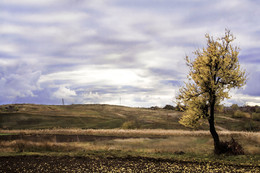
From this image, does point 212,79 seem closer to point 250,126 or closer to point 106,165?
point 106,165

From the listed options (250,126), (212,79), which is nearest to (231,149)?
(212,79)

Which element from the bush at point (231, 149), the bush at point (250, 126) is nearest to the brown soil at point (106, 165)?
the bush at point (231, 149)

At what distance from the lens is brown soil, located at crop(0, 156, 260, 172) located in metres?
21.1

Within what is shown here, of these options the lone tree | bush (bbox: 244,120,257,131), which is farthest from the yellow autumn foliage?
bush (bbox: 244,120,257,131)

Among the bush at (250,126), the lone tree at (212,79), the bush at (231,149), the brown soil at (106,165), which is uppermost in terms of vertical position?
the lone tree at (212,79)

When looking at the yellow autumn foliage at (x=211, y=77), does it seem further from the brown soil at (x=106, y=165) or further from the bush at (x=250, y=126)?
the bush at (x=250, y=126)

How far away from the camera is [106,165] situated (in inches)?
896

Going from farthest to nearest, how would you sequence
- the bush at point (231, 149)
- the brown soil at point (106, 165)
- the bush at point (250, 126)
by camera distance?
the bush at point (250, 126) < the bush at point (231, 149) < the brown soil at point (106, 165)

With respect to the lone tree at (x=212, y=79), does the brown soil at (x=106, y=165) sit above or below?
below

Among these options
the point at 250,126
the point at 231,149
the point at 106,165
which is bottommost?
the point at 250,126

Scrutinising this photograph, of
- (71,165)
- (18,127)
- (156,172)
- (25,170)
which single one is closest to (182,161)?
(156,172)

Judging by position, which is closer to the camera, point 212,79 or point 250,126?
point 212,79

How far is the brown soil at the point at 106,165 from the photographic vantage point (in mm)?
21109

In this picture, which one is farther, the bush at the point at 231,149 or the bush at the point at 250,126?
the bush at the point at 250,126
